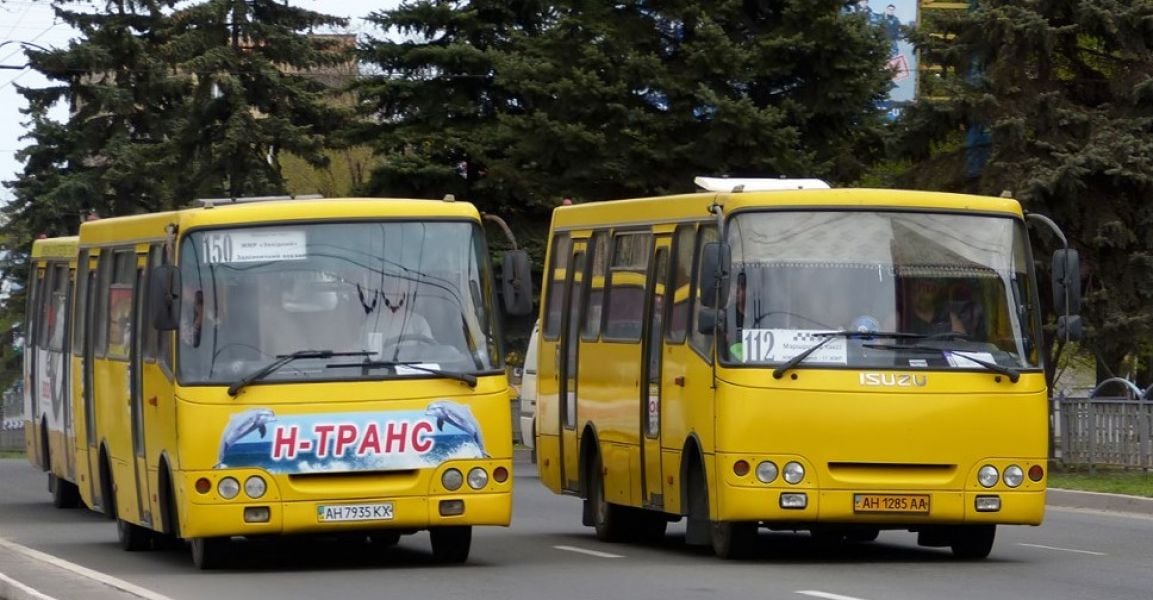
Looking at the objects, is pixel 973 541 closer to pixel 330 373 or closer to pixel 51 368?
pixel 330 373

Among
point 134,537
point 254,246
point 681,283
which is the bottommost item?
point 134,537

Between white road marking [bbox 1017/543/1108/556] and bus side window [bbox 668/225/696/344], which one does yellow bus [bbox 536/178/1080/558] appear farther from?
white road marking [bbox 1017/543/1108/556]

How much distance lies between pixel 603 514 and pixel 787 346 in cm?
410

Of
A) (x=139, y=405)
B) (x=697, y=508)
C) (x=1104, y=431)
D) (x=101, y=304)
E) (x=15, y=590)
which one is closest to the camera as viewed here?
(x=15, y=590)

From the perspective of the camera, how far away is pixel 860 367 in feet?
52.3

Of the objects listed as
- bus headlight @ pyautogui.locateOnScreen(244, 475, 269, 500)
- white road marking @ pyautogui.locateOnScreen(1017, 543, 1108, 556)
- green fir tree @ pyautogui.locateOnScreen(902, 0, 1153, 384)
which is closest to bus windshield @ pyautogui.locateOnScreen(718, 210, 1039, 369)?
white road marking @ pyautogui.locateOnScreen(1017, 543, 1108, 556)

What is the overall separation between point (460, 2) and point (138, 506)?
2889 centimetres

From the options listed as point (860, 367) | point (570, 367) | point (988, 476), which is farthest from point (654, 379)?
point (988, 476)

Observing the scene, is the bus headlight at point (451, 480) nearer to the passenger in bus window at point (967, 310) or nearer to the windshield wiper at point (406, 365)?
the windshield wiper at point (406, 365)

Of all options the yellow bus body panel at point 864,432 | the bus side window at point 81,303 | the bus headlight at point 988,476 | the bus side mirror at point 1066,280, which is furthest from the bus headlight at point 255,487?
the bus side window at point 81,303

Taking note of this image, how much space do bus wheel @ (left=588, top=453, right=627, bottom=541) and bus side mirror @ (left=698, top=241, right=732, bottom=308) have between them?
378 cm

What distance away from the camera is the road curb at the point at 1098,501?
2398cm

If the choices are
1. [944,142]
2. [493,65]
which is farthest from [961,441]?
[493,65]

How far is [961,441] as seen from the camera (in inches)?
631
